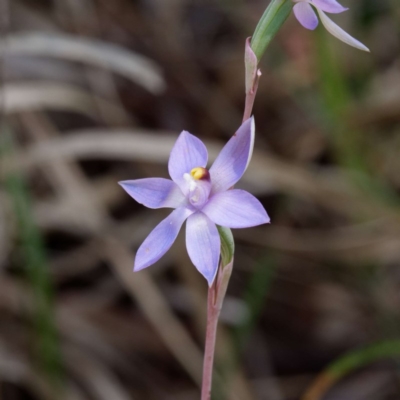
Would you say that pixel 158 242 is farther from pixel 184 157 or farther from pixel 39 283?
pixel 39 283

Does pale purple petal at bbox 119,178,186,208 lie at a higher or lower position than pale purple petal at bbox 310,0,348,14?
lower

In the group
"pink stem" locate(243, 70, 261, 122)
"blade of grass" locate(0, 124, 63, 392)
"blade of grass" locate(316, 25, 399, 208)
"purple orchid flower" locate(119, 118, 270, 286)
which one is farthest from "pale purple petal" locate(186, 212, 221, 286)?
"blade of grass" locate(316, 25, 399, 208)

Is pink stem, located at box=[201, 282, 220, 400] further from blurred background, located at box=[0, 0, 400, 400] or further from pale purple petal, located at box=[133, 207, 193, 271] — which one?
blurred background, located at box=[0, 0, 400, 400]

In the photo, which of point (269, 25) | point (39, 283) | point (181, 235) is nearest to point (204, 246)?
point (269, 25)

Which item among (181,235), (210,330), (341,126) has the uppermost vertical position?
(341,126)

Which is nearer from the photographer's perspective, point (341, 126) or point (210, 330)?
point (210, 330)

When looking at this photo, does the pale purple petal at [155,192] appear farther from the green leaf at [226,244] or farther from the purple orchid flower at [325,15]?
the purple orchid flower at [325,15]

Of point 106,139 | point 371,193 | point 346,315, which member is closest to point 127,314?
point 106,139
